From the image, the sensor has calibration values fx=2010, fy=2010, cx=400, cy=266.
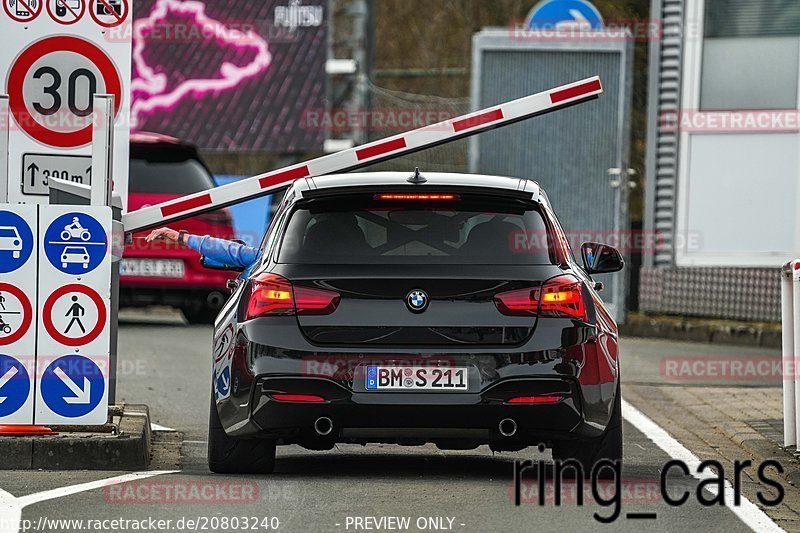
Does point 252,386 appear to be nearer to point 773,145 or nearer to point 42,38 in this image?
point 42,38

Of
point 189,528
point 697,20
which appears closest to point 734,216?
point 697,20

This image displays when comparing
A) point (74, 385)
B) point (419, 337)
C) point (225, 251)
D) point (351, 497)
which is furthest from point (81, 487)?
point (225, 251)

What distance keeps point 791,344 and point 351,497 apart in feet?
10.8

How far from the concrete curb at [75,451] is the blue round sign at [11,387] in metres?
0.17

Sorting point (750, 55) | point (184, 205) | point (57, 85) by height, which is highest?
point (750, 55)

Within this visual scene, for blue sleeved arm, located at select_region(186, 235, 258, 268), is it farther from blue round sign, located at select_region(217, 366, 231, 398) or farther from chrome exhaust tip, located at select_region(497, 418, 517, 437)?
chrome exhaust tip, located at select_region(497, 418, 517, 437)

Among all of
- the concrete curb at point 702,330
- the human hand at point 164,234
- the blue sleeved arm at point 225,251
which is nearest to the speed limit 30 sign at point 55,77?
the human hand at point 164,234

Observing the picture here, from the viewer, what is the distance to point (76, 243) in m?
9.34

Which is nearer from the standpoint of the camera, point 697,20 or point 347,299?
point 347,299

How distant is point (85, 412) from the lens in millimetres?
9359

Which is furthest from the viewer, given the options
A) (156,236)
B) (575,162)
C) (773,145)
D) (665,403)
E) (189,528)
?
(575,162)

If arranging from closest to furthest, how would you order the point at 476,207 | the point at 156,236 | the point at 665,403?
the point at 476,207, the point at 156,236, the point at 665,403

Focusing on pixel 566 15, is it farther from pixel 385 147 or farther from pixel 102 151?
pixel 102 151

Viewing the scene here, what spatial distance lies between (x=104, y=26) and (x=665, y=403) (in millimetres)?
5283
